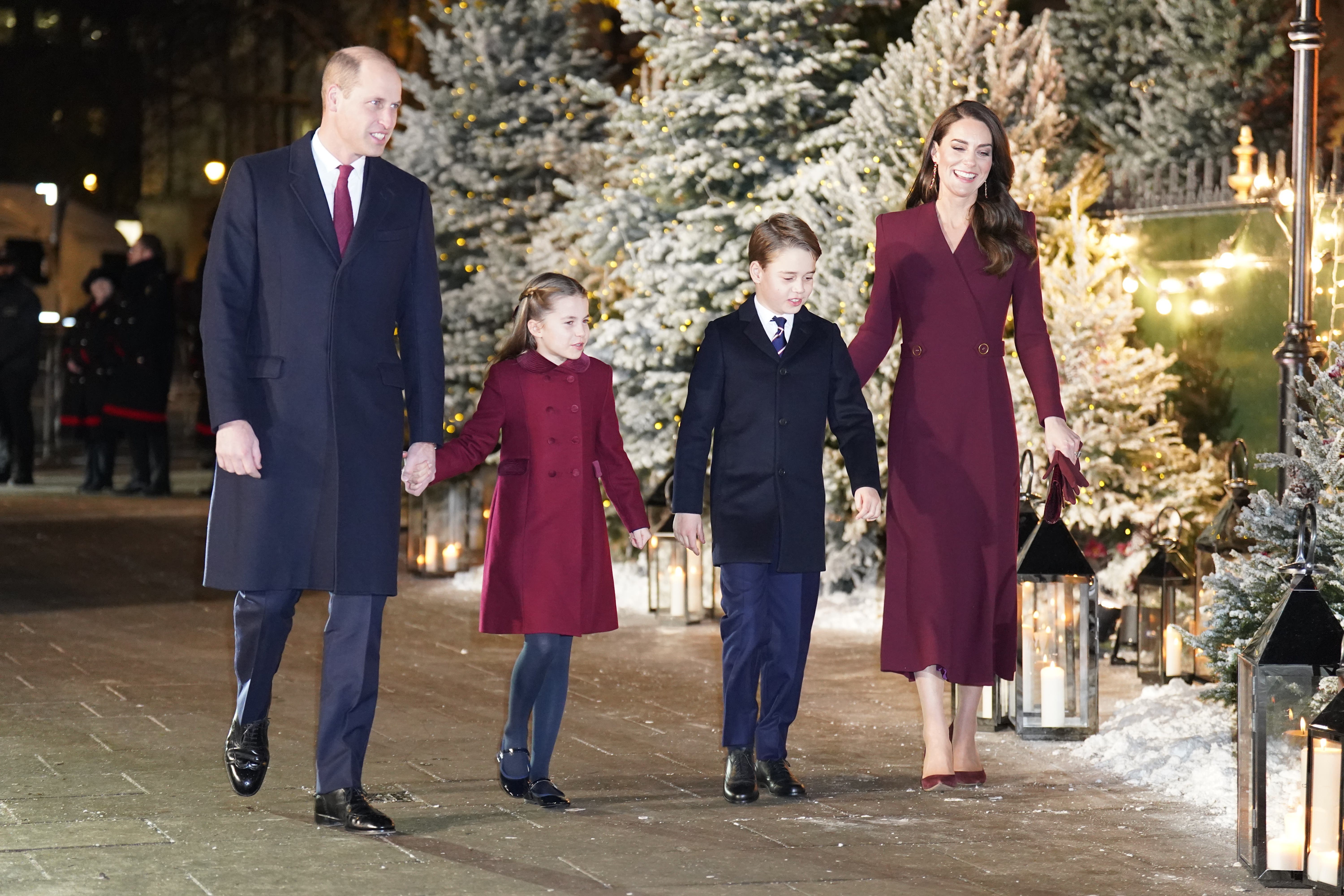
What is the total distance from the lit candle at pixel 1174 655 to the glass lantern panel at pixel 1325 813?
10.8 ft

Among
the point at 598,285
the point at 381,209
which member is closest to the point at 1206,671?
the point at 381,209

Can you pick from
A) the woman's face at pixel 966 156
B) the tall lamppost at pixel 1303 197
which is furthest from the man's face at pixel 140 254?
the woman's face at pixel 966 156

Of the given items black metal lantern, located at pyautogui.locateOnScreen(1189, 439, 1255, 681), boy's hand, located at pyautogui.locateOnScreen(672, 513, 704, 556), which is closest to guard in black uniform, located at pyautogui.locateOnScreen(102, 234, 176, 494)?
black metal lantern, located at pyautogui.locateOnScreen(1189, 439, 1255, 681)

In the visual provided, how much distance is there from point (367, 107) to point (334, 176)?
0.80ft

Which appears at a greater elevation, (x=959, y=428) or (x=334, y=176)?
(x=334, y=176)

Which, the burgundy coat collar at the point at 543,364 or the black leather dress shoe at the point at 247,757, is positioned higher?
the burgundy coat collar at the point at 543,364

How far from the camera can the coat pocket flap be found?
5453mm

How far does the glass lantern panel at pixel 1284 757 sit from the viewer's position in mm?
4949

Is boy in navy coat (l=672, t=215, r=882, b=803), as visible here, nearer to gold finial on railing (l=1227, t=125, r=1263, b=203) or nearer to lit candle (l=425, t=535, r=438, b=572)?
lit candle (l=425, t=535, r=438, b=572)

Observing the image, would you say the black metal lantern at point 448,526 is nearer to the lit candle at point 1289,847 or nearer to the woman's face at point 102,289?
the woman's face at point 102,289

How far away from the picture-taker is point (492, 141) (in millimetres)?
13445

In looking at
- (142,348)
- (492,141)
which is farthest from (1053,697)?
(142,348)

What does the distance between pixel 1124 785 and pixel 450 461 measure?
2.43 m

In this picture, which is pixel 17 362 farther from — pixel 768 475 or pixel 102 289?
pixel 768 475
